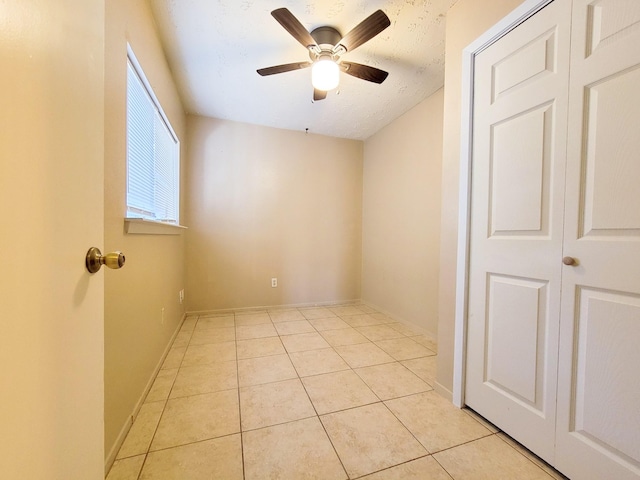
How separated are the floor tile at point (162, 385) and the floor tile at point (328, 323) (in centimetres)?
143

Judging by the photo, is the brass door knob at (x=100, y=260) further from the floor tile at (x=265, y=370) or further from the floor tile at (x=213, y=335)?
the floor tile at (x=213, y=335)

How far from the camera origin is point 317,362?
2088 millimetres

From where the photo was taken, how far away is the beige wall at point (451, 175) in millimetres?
1553

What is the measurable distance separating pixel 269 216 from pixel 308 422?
254cm

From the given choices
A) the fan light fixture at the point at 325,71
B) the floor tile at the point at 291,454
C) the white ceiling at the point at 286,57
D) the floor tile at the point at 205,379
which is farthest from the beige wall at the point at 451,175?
the floor tile at the point at 205,379

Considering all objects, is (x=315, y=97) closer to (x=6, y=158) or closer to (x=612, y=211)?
(x=612, y=211)

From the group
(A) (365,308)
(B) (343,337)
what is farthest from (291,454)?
(A) (365,308)

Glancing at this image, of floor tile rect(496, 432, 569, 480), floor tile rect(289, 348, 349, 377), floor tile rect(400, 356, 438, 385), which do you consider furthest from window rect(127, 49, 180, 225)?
floor tile rect(496, 432, 569, 480)

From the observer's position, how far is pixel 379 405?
1.57 metres

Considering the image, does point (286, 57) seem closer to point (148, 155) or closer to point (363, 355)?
point (148, 155)

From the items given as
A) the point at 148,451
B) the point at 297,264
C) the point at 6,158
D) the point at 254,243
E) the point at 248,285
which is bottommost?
the point at 148,451

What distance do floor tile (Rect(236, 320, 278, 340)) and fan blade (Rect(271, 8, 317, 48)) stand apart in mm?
2499

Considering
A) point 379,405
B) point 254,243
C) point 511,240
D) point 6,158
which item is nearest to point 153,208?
point 254,243

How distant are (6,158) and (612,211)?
1687 millimetres
